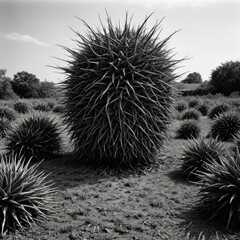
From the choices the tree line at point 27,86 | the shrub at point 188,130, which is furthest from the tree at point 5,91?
the shrub at point 188,130

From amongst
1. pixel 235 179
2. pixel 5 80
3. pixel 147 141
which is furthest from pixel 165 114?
pixel 5 80

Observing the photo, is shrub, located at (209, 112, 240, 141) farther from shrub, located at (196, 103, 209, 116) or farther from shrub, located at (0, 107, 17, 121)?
shrub, located at (0, 107, 17, 121)

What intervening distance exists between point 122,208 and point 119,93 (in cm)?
261

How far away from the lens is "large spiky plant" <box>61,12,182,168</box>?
6.93 m

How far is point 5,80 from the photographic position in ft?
170

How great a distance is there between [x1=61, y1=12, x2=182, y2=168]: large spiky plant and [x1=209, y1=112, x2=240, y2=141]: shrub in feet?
17.4

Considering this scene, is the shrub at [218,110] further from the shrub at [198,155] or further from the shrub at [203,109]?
the shrub at [198,155]

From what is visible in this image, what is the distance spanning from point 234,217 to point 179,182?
2337 millimetres

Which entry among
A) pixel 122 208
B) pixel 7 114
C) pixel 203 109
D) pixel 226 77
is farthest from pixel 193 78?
pixel 122 208

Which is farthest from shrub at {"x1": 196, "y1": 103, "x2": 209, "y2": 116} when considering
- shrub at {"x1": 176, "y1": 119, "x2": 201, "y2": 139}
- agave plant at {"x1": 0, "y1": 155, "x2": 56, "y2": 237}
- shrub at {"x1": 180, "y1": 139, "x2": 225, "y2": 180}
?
agave plant at {"x1": 0, "y1": 155, "x2": 56, "y2": 237}

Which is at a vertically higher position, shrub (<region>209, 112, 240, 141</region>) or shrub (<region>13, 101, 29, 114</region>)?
shrub (<region>13, 101, 29, 114</region>)

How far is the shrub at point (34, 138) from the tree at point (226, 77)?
3797cm

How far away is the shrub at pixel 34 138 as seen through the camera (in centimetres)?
843

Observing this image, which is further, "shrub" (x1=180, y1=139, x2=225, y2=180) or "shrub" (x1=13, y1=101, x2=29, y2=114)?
"shrub" (x1=13, y1=101, x2=29, y2=114)
